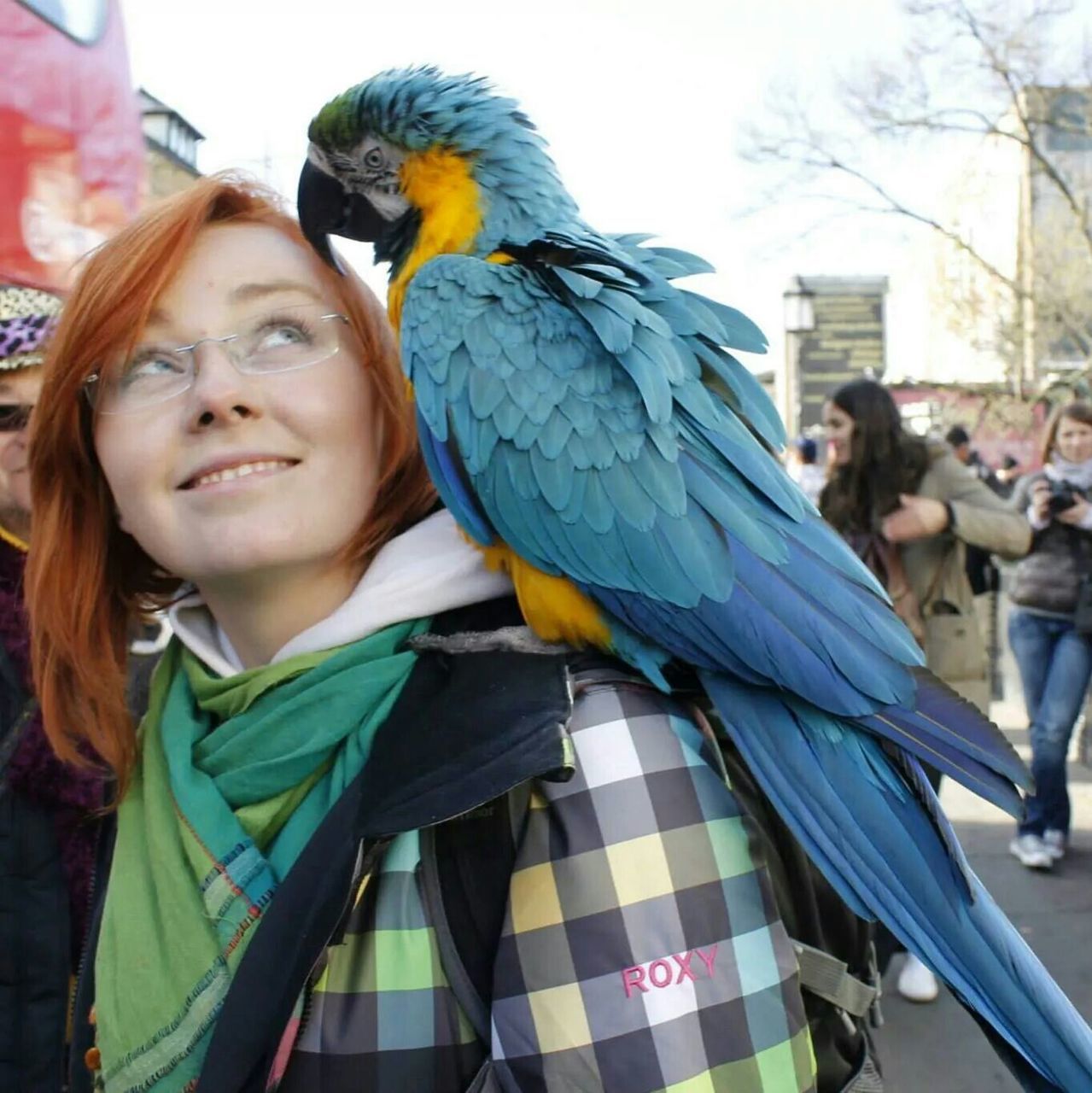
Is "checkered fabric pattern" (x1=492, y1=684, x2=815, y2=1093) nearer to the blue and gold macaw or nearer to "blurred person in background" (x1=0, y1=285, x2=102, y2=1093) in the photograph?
the blue and gold macaw

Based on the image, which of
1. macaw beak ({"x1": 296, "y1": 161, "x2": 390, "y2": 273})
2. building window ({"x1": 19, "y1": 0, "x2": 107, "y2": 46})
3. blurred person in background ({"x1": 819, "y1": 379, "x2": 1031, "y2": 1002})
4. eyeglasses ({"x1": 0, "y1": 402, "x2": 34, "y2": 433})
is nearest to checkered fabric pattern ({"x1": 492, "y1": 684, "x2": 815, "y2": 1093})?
macaw beak ({"x1": 296, "y1": 161, "x2": 390, "y2": 273})

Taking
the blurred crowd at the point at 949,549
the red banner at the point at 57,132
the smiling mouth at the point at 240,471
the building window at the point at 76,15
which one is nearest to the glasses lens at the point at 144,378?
the smiling mouth at the point at 240,471

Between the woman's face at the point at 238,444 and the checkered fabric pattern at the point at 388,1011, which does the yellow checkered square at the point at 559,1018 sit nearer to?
the checkered fabric pattern at the point at 388,1011

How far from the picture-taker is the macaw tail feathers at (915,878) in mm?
896

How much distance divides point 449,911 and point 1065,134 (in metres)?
18.4

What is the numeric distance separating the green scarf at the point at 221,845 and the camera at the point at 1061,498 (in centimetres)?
366

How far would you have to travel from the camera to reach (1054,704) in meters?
3.91

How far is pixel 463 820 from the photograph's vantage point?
2.81 ft

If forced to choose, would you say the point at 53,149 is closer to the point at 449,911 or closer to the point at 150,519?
the point at 150,519

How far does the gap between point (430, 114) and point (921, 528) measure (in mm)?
2252

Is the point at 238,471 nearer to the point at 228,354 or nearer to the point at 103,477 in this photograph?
the point at 228,354

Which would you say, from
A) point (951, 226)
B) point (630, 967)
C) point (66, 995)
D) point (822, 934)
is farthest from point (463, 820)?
point (951, 226)

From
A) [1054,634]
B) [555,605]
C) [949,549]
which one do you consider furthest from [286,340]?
[1054,634]

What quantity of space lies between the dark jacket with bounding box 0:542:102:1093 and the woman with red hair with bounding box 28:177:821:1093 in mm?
114
